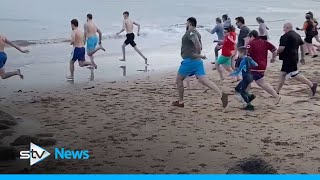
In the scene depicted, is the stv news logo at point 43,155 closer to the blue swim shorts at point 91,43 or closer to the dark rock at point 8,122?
the dark rock at point 8,122

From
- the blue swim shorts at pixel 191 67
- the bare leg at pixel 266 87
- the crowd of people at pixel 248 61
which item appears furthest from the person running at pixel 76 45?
the bare leg at pixel 266 87

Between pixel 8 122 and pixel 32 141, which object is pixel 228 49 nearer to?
pixel 8 122

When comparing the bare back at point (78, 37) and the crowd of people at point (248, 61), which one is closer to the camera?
the crowd of people at point (248, 61)

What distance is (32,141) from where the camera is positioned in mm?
6617

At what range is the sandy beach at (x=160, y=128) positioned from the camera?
5.84 meters

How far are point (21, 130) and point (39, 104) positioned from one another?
5.82 ft

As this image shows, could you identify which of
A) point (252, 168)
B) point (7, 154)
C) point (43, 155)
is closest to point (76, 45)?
point (7, 154)

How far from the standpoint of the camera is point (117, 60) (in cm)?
1541

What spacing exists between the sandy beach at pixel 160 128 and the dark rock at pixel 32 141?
67 mm

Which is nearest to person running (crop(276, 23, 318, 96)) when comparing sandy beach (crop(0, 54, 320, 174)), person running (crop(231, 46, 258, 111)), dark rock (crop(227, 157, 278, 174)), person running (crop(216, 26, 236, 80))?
sandy beach (crop(0, 54, 320, 174))

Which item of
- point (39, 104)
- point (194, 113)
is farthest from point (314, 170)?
point (39, 104)

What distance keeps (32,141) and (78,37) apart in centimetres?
545

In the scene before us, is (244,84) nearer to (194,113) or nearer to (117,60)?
(194,113)

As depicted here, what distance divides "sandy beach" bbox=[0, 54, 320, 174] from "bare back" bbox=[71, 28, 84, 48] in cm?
107
